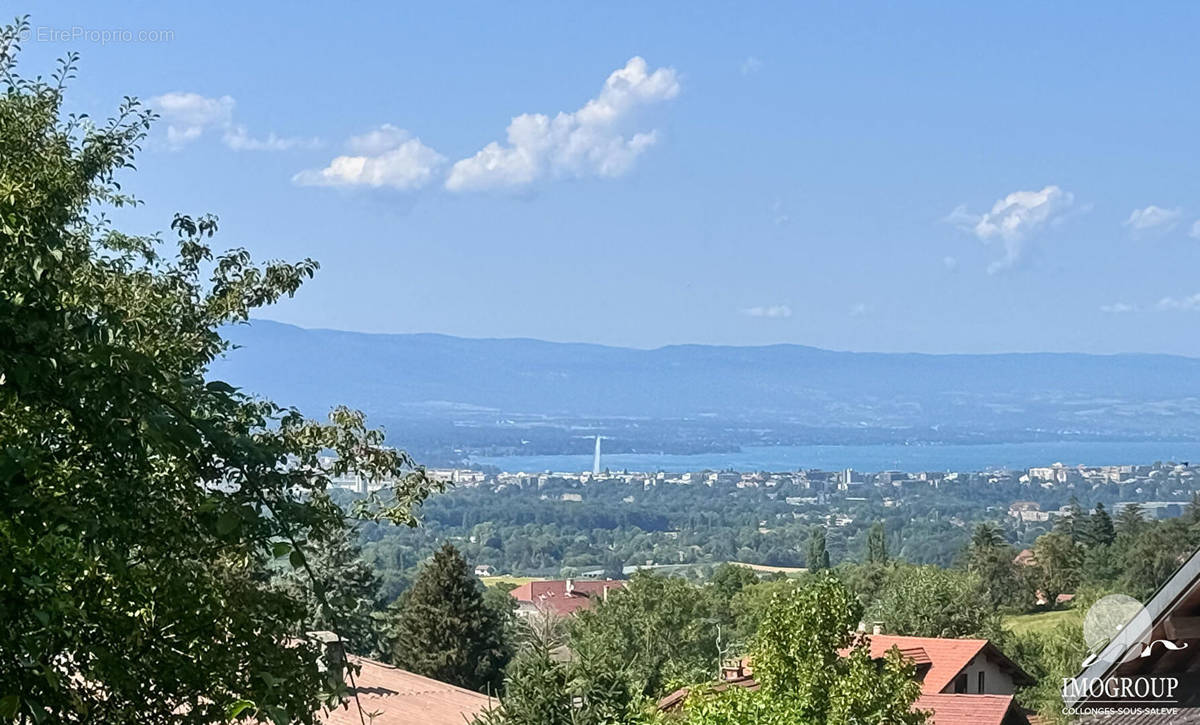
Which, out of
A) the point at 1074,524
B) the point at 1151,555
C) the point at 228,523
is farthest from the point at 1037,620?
the point at 228,523

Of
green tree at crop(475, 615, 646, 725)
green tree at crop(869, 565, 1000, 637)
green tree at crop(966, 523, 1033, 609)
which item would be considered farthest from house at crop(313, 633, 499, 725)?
green tree at crop(966, 523, 1033, 609)

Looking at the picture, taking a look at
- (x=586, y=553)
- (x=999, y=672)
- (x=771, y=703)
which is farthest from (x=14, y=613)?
(x=586, y=553)

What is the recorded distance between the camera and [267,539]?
392 centimetres

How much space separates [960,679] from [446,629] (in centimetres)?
1524

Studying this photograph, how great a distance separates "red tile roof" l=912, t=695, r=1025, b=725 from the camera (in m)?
30.3

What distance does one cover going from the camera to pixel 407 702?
56.6 ft

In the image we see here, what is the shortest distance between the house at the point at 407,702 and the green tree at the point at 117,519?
338 inches

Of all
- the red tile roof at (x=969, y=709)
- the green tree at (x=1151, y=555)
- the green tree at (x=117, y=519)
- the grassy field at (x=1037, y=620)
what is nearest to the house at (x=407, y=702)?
the green tree at (x=117, y=519)

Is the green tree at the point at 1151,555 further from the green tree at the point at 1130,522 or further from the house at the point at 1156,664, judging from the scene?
the house at the point at 1156,664

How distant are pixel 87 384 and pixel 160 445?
37cm

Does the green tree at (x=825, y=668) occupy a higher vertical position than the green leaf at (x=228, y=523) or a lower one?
lower

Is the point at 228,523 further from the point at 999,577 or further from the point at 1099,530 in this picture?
the point at 1099,530

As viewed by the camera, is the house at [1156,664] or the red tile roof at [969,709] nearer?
the house at [1156,664]

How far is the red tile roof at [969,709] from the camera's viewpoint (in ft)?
99.4
